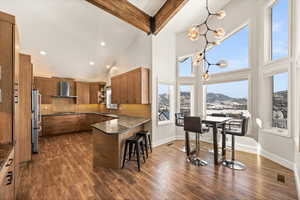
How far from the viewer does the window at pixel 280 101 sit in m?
3.10

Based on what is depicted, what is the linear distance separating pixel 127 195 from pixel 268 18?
5.11 m

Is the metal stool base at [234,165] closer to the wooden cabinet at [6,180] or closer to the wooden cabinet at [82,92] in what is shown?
the wooden cabinet at [6,180]

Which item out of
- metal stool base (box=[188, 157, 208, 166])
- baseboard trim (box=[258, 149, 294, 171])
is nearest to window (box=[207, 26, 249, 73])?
baseboard trim (box=[258, 149, 294, 171])

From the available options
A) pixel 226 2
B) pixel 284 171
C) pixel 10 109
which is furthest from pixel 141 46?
pixel 284 171

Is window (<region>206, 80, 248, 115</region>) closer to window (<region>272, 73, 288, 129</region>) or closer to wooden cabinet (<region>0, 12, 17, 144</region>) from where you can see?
window (<region>272, 73, 288, 129</region>)

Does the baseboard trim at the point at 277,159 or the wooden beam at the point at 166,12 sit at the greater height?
the wooden beam at the point at 166,12

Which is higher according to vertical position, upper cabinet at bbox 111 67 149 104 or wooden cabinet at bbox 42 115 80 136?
upper cabinet at bbox 111 67 149 104

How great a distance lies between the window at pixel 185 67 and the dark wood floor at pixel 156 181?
305 centimetres

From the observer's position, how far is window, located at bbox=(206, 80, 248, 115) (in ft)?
12.8

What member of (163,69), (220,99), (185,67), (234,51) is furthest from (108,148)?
(234,51)

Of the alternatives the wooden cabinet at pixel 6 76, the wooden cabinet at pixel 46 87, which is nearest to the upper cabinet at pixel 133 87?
the wooden cabinet at pixel 6 76

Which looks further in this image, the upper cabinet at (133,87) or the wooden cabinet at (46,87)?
the wooden cabinet at (46,87)

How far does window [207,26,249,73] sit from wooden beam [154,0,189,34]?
81.6 inches

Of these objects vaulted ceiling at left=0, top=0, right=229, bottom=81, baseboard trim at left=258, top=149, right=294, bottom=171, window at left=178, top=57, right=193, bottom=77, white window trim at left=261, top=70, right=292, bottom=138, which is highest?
vaulted ceiling at left=0, top=0, right=229, bottom=81
